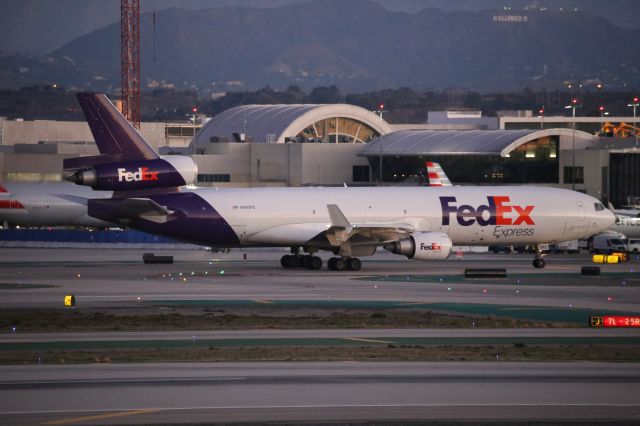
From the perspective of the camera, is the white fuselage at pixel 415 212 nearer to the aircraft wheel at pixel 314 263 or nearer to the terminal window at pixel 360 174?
the aircraft wheel at pixel 314 263

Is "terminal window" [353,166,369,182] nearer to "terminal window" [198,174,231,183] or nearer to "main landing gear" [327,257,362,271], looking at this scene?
"terminal window" [198,174,231,183]

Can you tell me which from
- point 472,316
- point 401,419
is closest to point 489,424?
point 401,419

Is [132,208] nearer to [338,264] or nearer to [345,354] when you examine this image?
[338,264]

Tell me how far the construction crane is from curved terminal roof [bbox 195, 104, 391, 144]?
904 centimetres

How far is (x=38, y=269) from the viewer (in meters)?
61.2

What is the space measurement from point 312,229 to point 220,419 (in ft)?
127

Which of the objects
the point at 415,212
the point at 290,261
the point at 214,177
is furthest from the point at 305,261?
the point at 214,177

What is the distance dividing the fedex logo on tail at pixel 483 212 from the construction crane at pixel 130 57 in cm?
8101

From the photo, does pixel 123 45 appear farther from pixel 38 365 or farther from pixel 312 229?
pixel 38 365

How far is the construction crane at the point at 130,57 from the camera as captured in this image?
136m

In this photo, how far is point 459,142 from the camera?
11400 centimetres

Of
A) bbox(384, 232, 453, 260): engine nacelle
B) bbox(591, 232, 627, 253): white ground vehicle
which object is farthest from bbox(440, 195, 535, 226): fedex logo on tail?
bbox(591, 232, 627, 253): white ground vehicle

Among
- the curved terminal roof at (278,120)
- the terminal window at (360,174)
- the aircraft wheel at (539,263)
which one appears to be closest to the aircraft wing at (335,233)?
the aircraft wheel at (539,263)

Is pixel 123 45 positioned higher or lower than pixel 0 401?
higher
